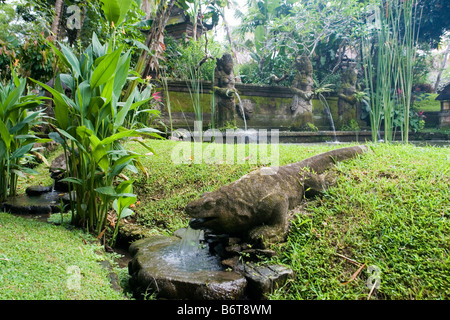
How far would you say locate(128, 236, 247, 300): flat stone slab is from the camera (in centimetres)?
164

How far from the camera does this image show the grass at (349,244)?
153cm

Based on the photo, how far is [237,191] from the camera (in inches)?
81.1

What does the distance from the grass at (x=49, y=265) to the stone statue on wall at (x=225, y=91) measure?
17.0ft

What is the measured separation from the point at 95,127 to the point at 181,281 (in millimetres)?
1276

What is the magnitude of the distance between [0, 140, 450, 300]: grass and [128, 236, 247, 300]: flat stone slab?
22 cm

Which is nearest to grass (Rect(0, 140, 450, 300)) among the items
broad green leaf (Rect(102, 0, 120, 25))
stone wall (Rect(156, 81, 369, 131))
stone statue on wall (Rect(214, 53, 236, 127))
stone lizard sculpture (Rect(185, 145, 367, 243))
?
stone lizard sculpture (Rect(185, 145, 367, 243))

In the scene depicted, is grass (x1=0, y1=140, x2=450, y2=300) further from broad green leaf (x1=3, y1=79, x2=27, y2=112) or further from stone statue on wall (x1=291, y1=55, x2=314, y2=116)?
stone statue on wall (x1=291, y1=55, x2=314, y2=116)

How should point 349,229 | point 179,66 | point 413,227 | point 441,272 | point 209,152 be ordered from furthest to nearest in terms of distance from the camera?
point 179,66
point 209,152
point 349,229
point 413,227
point 441,272

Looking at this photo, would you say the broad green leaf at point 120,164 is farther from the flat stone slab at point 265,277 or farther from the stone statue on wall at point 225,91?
the stone statue on wall at point 225,91

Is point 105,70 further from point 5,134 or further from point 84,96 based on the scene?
point 5,134

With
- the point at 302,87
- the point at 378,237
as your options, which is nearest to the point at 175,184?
the point at 378,237

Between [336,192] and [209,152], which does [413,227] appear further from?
[209,152]
